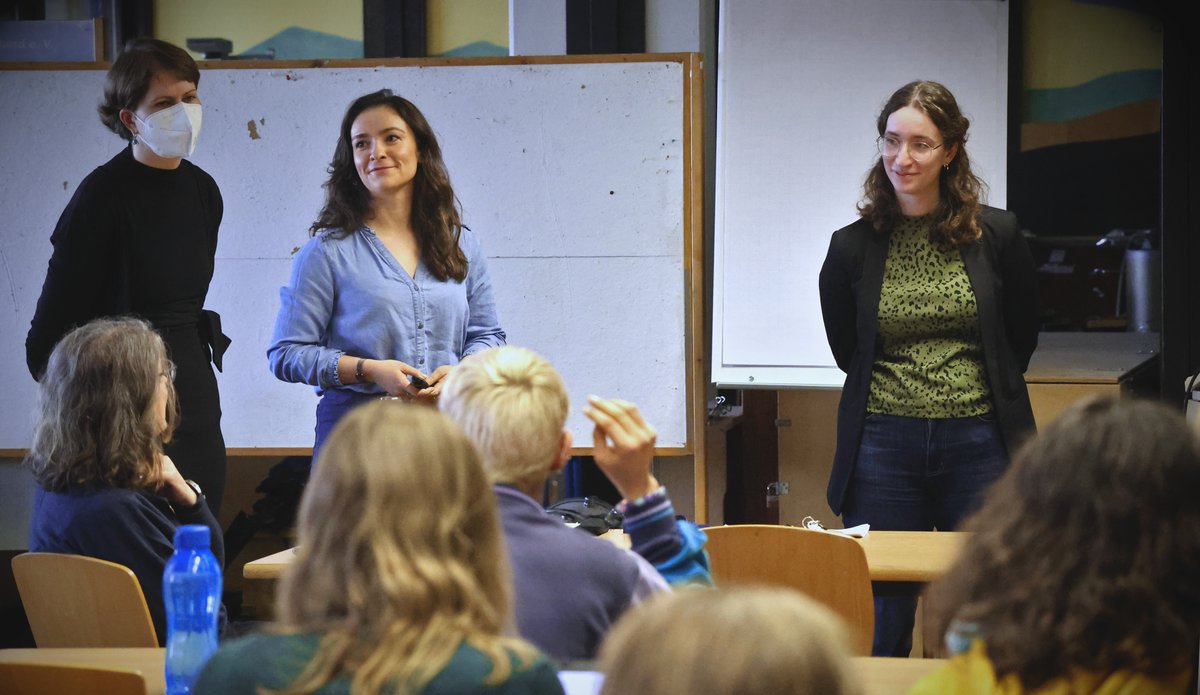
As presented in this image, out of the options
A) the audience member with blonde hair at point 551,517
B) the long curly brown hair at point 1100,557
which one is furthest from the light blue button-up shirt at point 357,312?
the long curly brown hair at point 1100,557

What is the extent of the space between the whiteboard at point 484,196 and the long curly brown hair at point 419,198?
114 centimetres

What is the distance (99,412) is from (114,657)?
48 centimetres

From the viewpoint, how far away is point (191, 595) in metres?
1.93

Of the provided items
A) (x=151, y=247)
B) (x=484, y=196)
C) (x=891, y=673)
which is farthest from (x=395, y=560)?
(x=484, y=196)

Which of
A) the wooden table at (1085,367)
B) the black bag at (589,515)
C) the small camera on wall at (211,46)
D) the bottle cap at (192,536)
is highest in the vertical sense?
the small camera on wall at (211,46)

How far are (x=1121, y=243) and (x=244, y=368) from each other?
373cm

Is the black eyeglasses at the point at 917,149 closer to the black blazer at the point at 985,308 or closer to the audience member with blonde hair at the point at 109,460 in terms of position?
the black blazer at the point at 985,308

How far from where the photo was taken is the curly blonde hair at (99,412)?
2201 millimetres

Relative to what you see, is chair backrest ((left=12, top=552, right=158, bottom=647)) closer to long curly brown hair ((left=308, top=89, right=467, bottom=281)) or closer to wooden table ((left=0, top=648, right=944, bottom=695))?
wooden table ((left=0, top=648, right=944, bottom=695))

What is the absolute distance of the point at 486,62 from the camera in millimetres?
4102

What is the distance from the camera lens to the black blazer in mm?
2861

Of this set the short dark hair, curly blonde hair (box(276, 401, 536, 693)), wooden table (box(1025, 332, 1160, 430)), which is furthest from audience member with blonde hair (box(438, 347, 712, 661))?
wooden table (box(1025, 332, 1160, 430))

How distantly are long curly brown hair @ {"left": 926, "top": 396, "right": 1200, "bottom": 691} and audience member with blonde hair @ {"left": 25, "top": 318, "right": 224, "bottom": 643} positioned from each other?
57.5 inches

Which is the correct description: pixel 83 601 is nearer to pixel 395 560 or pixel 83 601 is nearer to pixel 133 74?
pixel 395 560
